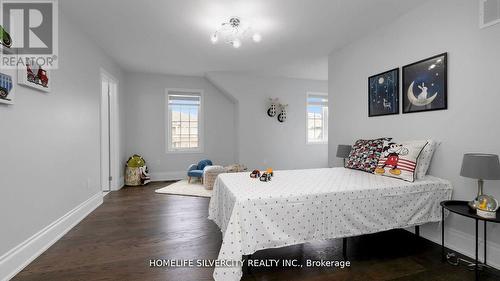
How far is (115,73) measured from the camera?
4586mm

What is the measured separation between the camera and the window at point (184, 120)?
5656 millimetres

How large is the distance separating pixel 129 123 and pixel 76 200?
2733mm

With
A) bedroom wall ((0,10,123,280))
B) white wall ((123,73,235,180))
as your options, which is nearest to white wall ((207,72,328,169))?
white wall ((123,73,235,180))

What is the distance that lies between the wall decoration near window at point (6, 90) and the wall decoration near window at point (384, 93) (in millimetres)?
3772

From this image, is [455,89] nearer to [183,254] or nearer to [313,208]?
[313,208]

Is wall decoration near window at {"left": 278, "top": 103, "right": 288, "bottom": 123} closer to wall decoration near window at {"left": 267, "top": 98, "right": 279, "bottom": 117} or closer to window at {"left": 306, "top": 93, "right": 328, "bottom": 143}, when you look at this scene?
wall decoration near window at {"left": 267, "top": 98, "right": 279, "bottom": 117}

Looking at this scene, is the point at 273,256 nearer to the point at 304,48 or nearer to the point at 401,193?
the point at 401,193

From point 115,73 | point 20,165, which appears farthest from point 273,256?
point 115,73

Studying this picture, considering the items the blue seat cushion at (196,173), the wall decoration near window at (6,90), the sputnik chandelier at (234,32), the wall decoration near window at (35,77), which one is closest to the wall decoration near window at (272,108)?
the blue seat cushion at (196,173)

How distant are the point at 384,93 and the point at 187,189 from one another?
3718 mm

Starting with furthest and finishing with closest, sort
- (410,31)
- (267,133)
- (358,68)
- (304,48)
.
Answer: (267,133)
(304,48)
(358,68)
(410,31)

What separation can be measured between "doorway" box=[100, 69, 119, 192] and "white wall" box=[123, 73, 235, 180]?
2.24 ft

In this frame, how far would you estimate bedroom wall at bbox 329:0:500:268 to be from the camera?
6.41 ft

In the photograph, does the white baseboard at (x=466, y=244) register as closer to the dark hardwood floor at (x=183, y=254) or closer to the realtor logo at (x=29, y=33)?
the dark hardwood floor at (x=183, y=254)
